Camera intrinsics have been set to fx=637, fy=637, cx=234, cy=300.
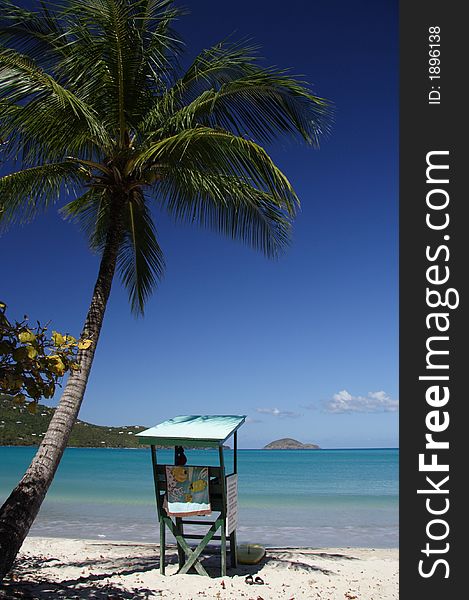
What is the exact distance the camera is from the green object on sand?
9.03 meters

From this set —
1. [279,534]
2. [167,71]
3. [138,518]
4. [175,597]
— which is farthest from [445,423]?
[138,518]

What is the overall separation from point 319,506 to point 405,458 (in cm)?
1941

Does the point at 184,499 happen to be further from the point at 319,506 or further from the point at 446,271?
the point at 319,506

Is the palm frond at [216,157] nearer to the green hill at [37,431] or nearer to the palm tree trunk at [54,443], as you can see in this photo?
the palm tree trunk at [54,443]

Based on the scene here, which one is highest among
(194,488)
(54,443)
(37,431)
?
(54,443)

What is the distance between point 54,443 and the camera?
22.4 ft

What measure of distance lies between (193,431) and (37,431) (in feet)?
239

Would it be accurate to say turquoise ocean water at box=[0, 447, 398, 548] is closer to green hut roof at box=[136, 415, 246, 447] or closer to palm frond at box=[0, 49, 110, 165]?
green hut roof at box=[136, 415, 246, 447]

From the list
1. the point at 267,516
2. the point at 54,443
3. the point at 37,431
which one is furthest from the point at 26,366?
the point at 37,431

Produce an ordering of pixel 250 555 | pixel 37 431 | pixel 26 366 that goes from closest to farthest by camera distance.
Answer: pixel 26 366 → pixel 250 555 → pixel 37 431

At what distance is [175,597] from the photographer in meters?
7.24

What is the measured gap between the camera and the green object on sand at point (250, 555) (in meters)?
9.03

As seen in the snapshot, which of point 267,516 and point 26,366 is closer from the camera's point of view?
point 26,366

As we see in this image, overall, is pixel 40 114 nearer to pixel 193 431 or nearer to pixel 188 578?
pixel 193 431
